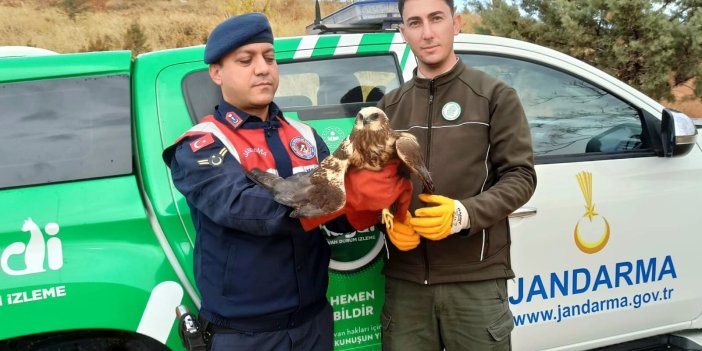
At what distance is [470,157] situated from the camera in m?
1.62

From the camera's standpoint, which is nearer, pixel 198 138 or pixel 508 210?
pixel 198 138

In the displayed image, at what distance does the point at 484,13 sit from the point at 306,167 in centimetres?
1229

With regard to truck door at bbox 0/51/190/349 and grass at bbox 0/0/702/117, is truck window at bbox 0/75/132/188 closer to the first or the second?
truck door at bbox 0/51/190/349

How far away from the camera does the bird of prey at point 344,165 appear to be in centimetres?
122

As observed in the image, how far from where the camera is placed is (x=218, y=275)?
146cm

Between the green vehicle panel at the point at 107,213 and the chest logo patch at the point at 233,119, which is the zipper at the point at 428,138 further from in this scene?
the chest logo patch at the point at 233,119

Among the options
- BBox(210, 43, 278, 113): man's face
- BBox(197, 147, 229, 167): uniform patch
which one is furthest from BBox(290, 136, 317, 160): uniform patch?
BBox(197, 147, 229, 167): uniform patch

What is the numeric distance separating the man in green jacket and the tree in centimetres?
1018

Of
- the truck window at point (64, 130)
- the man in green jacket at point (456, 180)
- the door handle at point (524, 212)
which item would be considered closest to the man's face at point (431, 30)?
the man in green jacket at point (456, 180)

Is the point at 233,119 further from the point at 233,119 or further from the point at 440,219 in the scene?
the point at 440,219

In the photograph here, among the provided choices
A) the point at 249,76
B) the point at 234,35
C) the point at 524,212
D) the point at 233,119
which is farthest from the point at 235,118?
the point at 524,212

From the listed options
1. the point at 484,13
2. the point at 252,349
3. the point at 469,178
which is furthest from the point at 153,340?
the point at 484,13

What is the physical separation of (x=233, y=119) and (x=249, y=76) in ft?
0.42

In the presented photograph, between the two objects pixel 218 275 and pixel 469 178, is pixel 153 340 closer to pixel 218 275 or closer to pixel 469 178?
pixel 218 275
